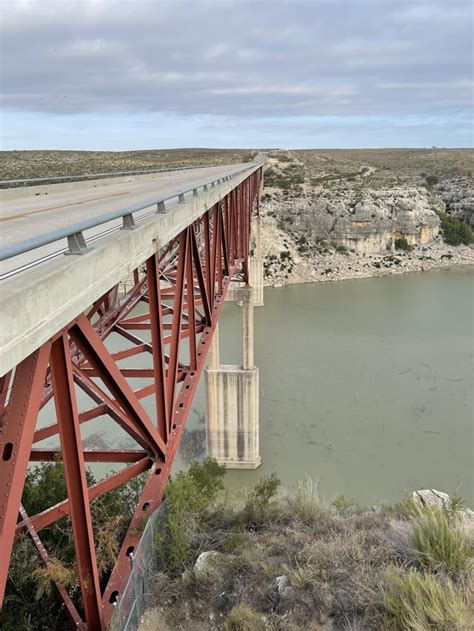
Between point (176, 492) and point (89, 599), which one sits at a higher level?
point (89, 599)

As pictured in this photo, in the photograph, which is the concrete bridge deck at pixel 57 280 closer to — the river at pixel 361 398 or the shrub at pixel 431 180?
the river at pixel 361 398

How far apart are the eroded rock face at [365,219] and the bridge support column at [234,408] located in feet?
99.9

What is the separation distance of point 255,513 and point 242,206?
40.0 feet

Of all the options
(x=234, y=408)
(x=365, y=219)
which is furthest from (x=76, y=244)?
(x=365, y=219)

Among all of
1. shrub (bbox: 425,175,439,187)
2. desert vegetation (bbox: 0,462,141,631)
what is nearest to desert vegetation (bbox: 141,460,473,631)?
desert vegetation (bbox: 0,462,141,631)

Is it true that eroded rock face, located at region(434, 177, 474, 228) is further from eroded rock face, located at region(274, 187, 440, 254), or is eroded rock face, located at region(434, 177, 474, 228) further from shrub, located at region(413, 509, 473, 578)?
shrub, located at region(413, 509, 473, 578)

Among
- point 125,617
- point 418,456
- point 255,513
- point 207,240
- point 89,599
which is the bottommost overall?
point 418,456

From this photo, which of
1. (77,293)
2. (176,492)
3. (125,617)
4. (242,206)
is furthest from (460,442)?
(77,293)

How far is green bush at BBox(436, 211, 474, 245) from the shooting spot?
159 feet

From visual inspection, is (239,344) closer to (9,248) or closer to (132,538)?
(132,538)

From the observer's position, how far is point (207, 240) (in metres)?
8.34

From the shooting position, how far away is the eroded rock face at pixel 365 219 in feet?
146

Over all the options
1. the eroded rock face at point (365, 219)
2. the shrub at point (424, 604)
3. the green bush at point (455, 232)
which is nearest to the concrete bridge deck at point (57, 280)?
the shrub at point (424, 604)

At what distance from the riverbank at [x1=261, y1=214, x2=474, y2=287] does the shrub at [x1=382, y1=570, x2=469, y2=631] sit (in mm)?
36006
